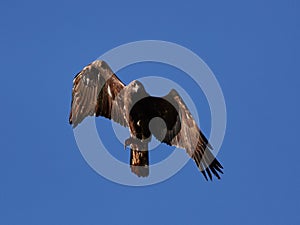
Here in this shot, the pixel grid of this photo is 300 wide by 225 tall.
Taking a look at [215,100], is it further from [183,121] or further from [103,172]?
[103,172]

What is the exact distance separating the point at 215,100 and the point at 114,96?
2238 mm

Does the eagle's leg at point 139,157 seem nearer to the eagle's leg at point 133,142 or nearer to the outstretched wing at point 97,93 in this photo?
the eagle's leg at point 133,142

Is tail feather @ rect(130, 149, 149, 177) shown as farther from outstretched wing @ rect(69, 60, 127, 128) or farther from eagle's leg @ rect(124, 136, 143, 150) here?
outstretched wing @ rect(69, 60, 127, 128)

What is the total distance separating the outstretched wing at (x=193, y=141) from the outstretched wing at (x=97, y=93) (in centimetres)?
127

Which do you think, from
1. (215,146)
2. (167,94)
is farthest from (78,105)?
(215,146)

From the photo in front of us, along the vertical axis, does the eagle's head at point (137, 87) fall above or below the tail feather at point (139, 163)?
above

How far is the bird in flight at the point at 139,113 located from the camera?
52.3 feet

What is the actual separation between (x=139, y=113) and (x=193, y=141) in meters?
1.40

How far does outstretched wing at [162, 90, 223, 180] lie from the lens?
52.1ft

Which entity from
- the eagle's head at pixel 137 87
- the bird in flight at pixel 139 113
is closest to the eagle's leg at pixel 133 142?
the bird in flight at pixel 139 113

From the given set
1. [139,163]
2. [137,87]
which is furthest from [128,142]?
[137,87]

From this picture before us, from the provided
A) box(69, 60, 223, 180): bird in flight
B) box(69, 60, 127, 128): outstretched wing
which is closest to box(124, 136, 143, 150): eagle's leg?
box(69, 60, 223, 180): bird in flight

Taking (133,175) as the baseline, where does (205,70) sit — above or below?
above

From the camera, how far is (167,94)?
1623 cm
